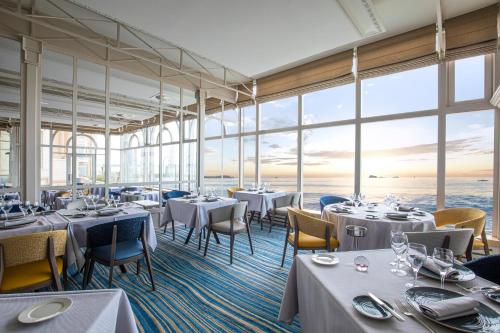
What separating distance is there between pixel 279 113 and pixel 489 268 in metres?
5.53

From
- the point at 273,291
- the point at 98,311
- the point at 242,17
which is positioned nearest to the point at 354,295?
the point at 98,311

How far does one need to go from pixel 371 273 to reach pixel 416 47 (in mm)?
4516

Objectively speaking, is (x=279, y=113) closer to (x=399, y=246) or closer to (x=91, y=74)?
(x=91, y=74)

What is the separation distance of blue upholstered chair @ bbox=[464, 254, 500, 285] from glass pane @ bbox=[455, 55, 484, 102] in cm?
352

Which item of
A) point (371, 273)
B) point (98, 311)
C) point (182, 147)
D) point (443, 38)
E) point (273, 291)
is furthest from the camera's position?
point (182, 147)

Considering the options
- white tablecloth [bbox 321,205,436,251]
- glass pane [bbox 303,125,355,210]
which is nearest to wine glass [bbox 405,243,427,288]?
white tablecloth [bbox 321,205,436,251]

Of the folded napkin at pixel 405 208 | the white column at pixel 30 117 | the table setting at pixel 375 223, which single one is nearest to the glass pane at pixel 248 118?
the table setting at pixel 375 223

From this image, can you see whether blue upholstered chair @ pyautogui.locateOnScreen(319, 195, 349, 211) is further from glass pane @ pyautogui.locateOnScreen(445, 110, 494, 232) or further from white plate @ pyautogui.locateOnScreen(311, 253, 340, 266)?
white plate @ pyautogui.locateOnScreen(311, 253, 340, 266)

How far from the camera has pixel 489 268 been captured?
1541 mm

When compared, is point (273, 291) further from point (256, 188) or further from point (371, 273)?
point (256, 188)

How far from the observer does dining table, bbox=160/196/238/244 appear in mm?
3840

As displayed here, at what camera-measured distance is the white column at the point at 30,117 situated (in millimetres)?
3502

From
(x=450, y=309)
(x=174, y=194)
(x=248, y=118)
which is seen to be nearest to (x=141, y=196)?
(x=174, y=194)

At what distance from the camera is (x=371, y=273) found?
1314mm
